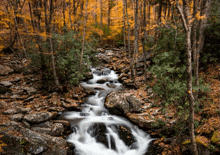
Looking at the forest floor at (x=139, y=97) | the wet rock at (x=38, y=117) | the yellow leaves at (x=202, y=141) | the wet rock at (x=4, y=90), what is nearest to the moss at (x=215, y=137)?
the forest floor at (x=139, y=97)

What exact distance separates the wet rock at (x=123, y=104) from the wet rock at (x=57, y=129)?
11.2ft

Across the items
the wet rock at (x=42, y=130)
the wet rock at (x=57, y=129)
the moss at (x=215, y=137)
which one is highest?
the moss at (x=215, y=137)

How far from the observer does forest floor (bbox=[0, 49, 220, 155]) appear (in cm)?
597

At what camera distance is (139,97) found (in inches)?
380

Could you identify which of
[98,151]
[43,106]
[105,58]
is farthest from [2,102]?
[105,58]

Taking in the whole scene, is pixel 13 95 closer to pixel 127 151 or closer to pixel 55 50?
pixel 55 50

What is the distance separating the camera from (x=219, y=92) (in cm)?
734

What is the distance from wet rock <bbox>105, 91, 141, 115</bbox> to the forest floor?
698 millimetres

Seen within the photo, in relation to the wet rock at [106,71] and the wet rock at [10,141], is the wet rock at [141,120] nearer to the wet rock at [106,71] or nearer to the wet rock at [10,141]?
the wet rock at [10,141]

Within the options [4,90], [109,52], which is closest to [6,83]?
[4,90]

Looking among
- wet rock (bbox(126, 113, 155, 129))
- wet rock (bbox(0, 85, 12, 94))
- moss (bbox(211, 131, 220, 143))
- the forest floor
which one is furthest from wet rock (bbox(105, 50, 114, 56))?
moss (bbox(211, 131, 220, 143))

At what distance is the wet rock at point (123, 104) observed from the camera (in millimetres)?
8742

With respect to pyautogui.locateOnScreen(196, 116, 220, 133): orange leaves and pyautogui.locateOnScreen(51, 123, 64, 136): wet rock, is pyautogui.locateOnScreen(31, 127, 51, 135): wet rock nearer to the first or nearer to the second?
pyautogui.locateOnScreen(51, 123, 64, 136): wet rock

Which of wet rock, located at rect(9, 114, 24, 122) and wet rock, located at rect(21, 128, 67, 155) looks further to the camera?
wet rock, located at rect(9, 114, 24, 122)
